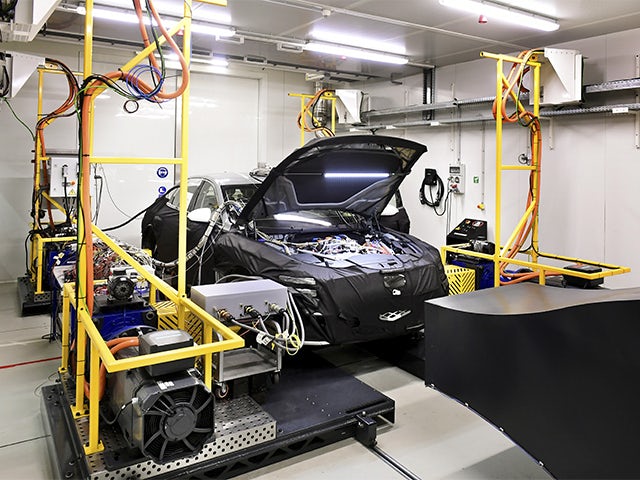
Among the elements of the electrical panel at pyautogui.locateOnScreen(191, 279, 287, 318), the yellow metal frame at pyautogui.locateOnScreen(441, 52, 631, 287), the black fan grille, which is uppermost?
the yellow metal frame at pyautogui.locateOnScreen(441, 52, 631, 287)

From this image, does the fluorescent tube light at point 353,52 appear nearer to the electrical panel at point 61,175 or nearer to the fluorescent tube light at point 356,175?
the fluorescent tube light at point 356,175

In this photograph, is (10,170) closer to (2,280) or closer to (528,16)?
(2,280)

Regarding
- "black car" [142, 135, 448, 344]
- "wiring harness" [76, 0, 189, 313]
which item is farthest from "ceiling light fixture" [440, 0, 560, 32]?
"wiring harness" [76, 0, 189, 313]

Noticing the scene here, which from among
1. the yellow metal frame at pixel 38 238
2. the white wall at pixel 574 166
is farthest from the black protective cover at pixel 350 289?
the white wall at pixel 574 166

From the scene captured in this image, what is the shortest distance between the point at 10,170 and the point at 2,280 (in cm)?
153

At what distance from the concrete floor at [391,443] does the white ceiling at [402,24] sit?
3.62 metres

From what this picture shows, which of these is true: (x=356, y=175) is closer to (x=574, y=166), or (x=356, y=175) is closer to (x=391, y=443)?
(x=391, y=443)

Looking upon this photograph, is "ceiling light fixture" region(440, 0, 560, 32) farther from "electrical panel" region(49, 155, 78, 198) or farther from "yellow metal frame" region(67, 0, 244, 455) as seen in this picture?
"electrical panel" region(49, 155, 78, 198)

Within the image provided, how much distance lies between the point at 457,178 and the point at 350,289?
4965 millimetres

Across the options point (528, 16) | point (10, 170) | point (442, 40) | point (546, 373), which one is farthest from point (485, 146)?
point (10, 170)

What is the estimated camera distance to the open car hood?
3.51 meters

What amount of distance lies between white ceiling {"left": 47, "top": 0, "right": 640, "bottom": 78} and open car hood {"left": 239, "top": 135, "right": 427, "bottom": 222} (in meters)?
2.02

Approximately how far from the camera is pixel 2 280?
6969 millimetres

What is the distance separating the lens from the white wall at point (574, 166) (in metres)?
5.77
